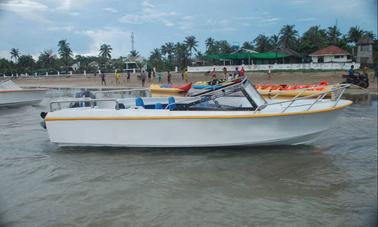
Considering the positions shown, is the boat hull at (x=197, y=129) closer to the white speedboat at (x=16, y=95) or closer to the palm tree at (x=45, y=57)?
the palm tree at (x=45, y=57)

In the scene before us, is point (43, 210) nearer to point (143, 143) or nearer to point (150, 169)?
point (150, 169)

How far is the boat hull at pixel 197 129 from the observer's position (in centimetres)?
624

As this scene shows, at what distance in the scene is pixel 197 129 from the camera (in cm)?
629

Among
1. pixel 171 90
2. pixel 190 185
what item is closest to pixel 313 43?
pixel 171 90

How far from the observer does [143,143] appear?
6.45m

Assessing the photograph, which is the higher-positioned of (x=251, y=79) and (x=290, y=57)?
(x=290, y=57)

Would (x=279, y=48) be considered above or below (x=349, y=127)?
above

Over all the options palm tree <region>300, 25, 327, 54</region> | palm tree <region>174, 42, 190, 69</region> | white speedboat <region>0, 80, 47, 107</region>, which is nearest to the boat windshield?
white speedboat <region>0, 80, 47, 107</region>

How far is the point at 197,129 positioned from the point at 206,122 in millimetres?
219

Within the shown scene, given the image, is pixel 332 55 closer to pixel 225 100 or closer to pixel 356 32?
pixel 356 32

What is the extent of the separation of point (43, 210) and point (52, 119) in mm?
2908

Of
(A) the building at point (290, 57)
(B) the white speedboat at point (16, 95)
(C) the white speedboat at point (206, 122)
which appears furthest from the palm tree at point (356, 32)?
(B) the white speedboat at point (16, 95)

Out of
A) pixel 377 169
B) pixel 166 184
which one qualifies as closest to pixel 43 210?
pixel 166 184

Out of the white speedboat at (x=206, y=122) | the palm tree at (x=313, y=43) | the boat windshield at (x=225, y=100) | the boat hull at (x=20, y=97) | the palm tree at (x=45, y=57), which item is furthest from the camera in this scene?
the palm tree at (x=313, y=43)
